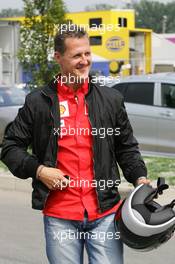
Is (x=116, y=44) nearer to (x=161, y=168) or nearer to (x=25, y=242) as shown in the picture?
(x=161, y=168)

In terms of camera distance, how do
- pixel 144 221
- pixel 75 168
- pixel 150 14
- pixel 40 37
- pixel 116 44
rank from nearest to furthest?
pixel 144 221 < pixel 75 168 < pixel 40 37 < pixel 116 44 < pixel 150 14

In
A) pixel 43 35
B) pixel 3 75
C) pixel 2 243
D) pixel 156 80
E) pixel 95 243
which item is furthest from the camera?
pixel 3 75

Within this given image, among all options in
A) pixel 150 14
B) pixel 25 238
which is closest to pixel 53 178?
pixel 25 238

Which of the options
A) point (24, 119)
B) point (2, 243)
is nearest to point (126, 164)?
point (24, 119)

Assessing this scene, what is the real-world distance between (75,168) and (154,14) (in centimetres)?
11312

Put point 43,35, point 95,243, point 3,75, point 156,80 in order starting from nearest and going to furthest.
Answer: point 95,243 < point 156,80 < point 43,35 < point 3,75

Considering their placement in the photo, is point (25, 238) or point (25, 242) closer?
point (25, 242)

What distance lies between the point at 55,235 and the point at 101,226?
230mm

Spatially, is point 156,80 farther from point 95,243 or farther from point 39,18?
point 95,243

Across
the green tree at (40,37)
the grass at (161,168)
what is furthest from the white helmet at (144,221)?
the green tree at (40,37)

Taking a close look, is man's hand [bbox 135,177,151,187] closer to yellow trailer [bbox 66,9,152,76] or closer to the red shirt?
the red shirt

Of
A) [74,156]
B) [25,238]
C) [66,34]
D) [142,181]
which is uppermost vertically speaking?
[66,34]

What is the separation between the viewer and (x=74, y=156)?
3.09 meters

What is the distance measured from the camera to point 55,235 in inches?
122
